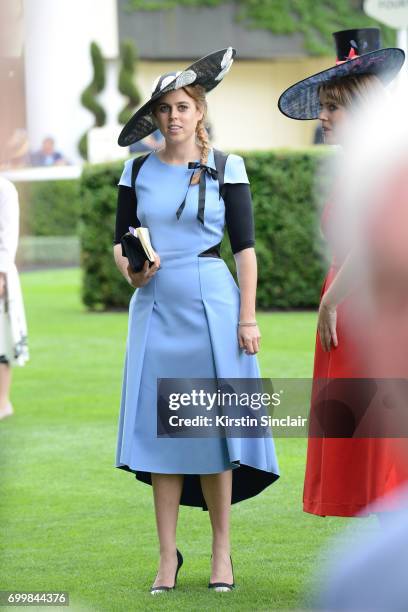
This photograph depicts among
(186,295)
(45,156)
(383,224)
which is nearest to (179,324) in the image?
(186,295)

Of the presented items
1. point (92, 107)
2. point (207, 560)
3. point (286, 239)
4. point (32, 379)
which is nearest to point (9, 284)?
point (32, 379)

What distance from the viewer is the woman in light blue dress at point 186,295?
3.95m

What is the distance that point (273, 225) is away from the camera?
13.1 meters

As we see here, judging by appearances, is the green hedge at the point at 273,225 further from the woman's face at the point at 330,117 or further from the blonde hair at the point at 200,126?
the woman's face at the point at 330,117

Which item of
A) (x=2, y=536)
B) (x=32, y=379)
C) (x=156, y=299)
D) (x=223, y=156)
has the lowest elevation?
(x=32, y=379)

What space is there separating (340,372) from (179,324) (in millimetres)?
608

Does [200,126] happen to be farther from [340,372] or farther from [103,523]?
[103,523]

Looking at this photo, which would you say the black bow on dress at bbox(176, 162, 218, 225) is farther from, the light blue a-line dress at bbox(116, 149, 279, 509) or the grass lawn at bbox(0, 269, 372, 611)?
the grass lawn at bbox(0, 269, 372, 611)

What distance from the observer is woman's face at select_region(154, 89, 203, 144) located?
395cm

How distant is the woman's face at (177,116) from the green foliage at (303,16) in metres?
32.5

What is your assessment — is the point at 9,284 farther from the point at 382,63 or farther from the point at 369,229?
the point at 369,229

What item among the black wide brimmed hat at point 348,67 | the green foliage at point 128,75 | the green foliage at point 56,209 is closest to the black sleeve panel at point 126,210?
the black wide brimmed hat at point 348,67

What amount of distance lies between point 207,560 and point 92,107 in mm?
29542

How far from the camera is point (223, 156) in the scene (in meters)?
4.02
